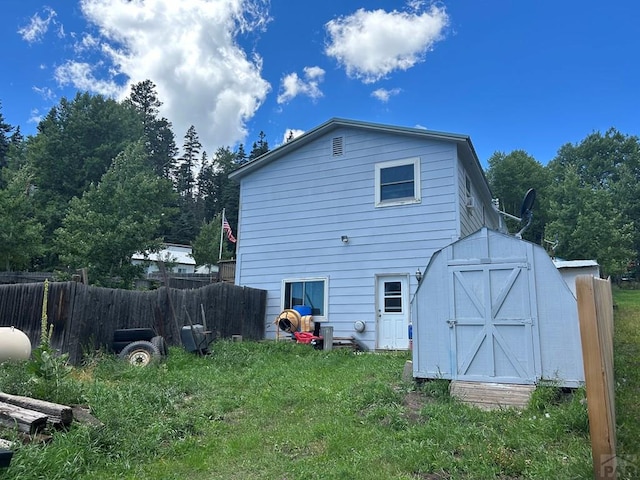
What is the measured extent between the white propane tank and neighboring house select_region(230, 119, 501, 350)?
5.96 meters

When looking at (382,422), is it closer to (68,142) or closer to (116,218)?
(116,218)

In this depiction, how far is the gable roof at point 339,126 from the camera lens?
9930mm

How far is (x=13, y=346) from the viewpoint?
655 centimetres

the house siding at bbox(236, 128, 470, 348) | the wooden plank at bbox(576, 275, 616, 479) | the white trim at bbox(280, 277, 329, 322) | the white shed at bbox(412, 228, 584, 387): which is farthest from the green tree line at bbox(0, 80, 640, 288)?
the wooden plank at bbox(576, 275, 616, 479)

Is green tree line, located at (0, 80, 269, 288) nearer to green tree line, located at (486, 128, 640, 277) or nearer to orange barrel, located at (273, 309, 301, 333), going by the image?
orange barrel, located at (273, 309, 301, 333)

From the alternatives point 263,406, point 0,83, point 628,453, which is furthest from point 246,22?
point 0,83

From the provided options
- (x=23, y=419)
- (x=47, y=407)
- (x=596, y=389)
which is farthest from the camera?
(x=47, y=407)

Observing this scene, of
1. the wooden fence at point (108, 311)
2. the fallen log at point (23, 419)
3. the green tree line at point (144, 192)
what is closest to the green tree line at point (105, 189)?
the green tree line at point (144, 192)

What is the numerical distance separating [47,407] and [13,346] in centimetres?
367

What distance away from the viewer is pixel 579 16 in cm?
1055

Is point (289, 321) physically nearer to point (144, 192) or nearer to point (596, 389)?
point (596, 389)

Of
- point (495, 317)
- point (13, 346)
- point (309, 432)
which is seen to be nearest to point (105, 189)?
point (13, 346)

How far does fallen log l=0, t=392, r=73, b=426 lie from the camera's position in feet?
12.0

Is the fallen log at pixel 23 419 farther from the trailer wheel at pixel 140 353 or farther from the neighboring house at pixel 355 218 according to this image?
the neighboring house at pixel 355 218
